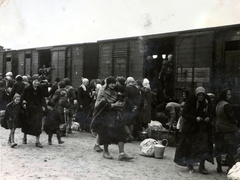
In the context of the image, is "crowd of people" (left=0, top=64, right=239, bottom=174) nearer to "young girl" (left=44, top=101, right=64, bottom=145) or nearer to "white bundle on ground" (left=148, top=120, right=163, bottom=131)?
"young girl" (left=44, top=101, right=64, bottom=145)

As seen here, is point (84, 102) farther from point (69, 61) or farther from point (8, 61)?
point (8, 61)

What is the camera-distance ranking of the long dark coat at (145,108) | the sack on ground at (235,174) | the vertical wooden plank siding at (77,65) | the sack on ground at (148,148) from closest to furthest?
the sack on ground at (235,174) < the sack on ground at (148,148) < the long dark coat at (145,108) < the vertical wooden plank siding at (77,65)

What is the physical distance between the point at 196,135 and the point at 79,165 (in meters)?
2.51

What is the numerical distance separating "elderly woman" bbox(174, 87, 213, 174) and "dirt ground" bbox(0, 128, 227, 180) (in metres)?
0.36

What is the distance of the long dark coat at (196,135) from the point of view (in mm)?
5395

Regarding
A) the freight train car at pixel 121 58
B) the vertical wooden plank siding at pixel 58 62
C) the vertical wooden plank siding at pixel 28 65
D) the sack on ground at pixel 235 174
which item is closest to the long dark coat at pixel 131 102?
the sack on ground at pixel 235 174

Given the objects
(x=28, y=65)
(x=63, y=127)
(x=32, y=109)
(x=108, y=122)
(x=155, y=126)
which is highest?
(x=28, y=65)

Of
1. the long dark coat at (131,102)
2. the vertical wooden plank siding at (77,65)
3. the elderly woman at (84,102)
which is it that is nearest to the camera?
the long dark coat at (131,102)

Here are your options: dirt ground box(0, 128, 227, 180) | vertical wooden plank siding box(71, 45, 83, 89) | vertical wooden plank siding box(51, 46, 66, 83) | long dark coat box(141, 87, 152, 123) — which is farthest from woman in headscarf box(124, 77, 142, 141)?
vertical wooden plank siding box(51, 46, 66, 83)

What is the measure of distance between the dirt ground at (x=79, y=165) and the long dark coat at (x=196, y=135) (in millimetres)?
358

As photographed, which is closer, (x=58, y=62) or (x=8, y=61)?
(x=58, y=62)

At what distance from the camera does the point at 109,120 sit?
617cm

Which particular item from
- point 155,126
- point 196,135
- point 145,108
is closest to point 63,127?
point 145,108

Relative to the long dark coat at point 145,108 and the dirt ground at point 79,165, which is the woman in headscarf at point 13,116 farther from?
the long dark coat at point 145,108
